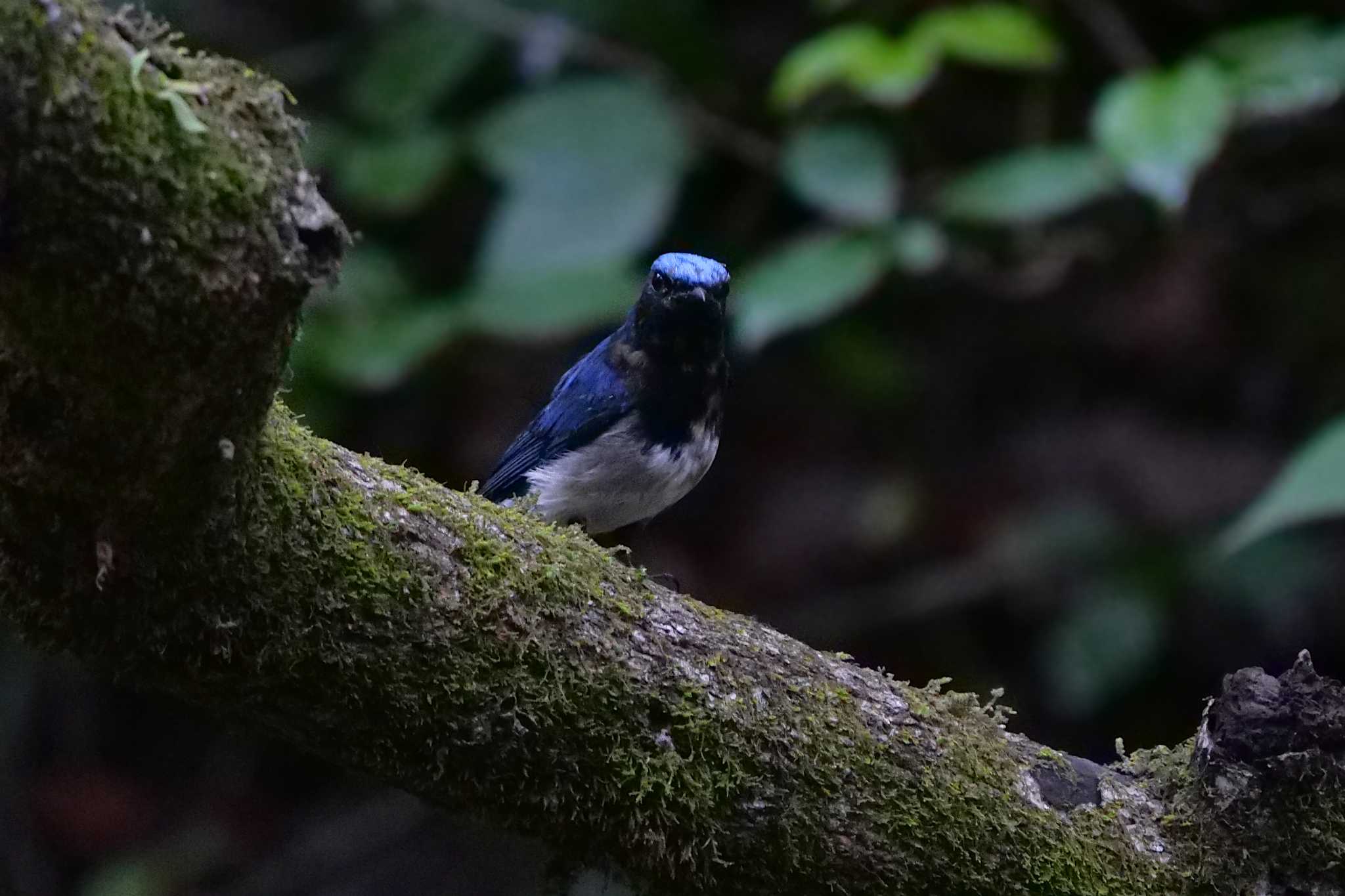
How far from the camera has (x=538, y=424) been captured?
4461mm

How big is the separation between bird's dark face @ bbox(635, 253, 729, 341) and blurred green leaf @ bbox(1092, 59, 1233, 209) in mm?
1199

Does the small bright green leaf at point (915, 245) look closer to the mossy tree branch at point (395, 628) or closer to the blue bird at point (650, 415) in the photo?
the blue bird at point (650, 415)

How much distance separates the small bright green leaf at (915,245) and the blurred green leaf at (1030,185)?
0.43 feet

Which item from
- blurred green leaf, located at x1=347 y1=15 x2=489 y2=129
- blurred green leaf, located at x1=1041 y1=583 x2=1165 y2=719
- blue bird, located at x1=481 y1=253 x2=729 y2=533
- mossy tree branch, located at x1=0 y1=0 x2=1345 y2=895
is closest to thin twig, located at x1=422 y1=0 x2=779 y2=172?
blurred green leaf, located at x1=347 y1=15 x2=489 y2=129

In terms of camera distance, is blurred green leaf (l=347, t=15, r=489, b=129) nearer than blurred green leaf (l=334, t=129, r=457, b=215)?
No

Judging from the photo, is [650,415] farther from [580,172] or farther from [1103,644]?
[1103,644]

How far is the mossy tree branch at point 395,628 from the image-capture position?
185 centimetres

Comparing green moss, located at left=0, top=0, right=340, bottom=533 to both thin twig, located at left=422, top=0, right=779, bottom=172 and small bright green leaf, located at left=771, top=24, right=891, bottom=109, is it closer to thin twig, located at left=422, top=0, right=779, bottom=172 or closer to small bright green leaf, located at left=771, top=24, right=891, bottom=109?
small bright green leaf, located at left=771, top=24, right=891, bottom=109

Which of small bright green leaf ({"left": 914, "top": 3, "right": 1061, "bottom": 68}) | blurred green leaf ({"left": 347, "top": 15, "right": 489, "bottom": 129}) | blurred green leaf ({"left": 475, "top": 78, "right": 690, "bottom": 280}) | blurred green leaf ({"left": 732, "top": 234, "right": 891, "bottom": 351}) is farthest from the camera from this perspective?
blurred green leaf ({"left": 347, "top": 15, "right": 489, "bottom": 129})

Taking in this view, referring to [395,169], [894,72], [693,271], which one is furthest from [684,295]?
[395,169]

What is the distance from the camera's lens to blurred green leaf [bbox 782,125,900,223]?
4.85 m

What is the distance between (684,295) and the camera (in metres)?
3.99

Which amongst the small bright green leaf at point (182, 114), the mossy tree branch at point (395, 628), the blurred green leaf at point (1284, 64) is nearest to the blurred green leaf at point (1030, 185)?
the blurred green leaf at point (1284, 64)

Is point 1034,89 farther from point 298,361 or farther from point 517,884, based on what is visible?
point 517,884
